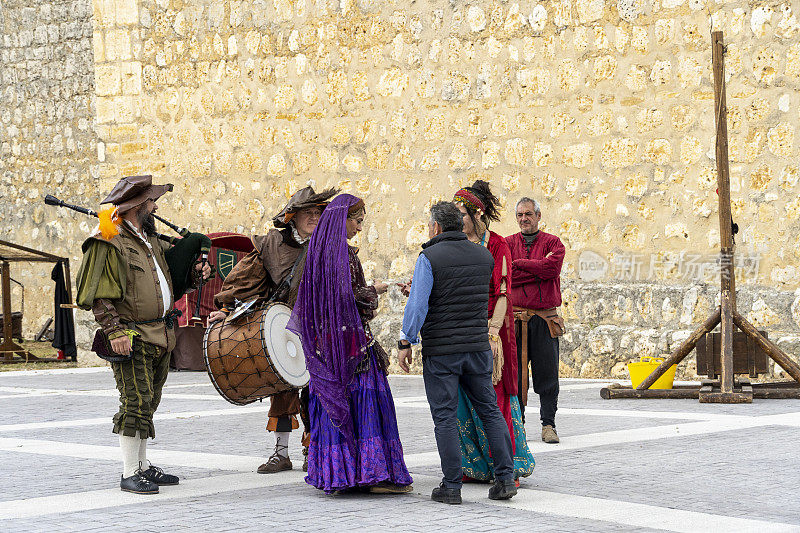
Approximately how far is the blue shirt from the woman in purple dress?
0.32 metres

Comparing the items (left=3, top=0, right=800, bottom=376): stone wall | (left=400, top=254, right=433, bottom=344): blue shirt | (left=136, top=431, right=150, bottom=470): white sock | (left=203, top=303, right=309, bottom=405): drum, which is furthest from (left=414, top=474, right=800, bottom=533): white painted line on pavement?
(left=3, top=0, right=800, bottom=376): stone wall

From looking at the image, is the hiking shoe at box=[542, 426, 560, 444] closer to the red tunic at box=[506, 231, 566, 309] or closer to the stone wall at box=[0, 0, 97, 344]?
the red tunic at box=[506, 231, 566, 309]

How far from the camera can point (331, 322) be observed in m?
6.16

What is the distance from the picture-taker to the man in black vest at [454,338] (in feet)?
19.5

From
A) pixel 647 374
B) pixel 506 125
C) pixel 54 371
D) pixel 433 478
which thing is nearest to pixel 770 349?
pixel 647 374

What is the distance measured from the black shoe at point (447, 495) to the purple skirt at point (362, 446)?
0.81 feet

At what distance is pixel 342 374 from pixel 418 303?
1.78 feet

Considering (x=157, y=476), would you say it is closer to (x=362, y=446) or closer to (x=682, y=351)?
(x=362, y=446)

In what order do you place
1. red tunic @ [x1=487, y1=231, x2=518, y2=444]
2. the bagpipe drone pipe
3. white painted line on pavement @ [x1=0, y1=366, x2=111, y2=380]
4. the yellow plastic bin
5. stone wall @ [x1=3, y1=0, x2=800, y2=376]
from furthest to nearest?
white painted line on pavement @ [x1=0, y1=366, x2=111, y2=380], stone wall @ [x1=3, y1=0, x2=800, y2=376], the yellow plastic bin, the bagpipe drone pipe, red tunic @ [x1=487, y1=231, x2=518, y2=444]

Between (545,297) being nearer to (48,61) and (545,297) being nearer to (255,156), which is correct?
(255,156)

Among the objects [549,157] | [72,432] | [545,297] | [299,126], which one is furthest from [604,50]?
[72,432]

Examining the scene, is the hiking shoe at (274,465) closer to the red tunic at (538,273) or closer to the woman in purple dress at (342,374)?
the woman in purple dress at (342,374)

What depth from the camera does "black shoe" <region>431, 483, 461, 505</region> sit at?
5.82 meters

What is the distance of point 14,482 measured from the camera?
21.6ft
